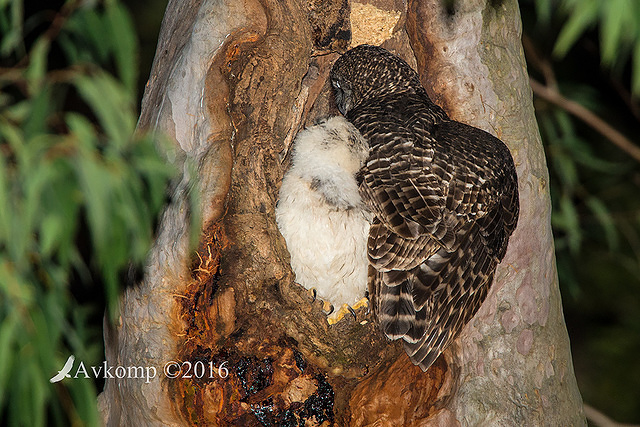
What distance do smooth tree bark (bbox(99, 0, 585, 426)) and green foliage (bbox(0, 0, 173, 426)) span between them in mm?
480

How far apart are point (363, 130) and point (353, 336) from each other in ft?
2.63

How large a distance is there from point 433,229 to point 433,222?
0.03 m

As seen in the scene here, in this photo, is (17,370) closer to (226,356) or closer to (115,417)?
(226,356)

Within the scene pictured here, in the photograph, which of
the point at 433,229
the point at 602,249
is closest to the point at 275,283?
the point at 433,229

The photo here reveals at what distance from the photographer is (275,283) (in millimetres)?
2486

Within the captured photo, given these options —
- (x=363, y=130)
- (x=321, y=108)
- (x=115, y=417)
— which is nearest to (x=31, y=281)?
(x=115, y=417)

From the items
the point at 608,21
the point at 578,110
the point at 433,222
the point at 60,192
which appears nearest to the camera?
the point at 608,21

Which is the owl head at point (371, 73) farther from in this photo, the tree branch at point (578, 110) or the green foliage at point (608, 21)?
the green foliage at point (608, 21)

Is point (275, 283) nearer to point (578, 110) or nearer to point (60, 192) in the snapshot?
point (60, 192)

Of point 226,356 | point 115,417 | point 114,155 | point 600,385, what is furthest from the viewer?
point 600,385

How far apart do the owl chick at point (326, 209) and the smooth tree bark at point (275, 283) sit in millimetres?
86

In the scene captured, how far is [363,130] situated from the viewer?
280 centimetres

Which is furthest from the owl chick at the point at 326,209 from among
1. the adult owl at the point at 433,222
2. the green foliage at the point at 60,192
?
the green foliage at the point at 60,192

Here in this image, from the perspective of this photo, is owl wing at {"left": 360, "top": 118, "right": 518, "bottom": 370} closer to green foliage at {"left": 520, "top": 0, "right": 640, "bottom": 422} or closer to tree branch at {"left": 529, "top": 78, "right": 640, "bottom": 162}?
tree branch at {"left": 529, "top": 78, "right": 640, "bottom": 162}
